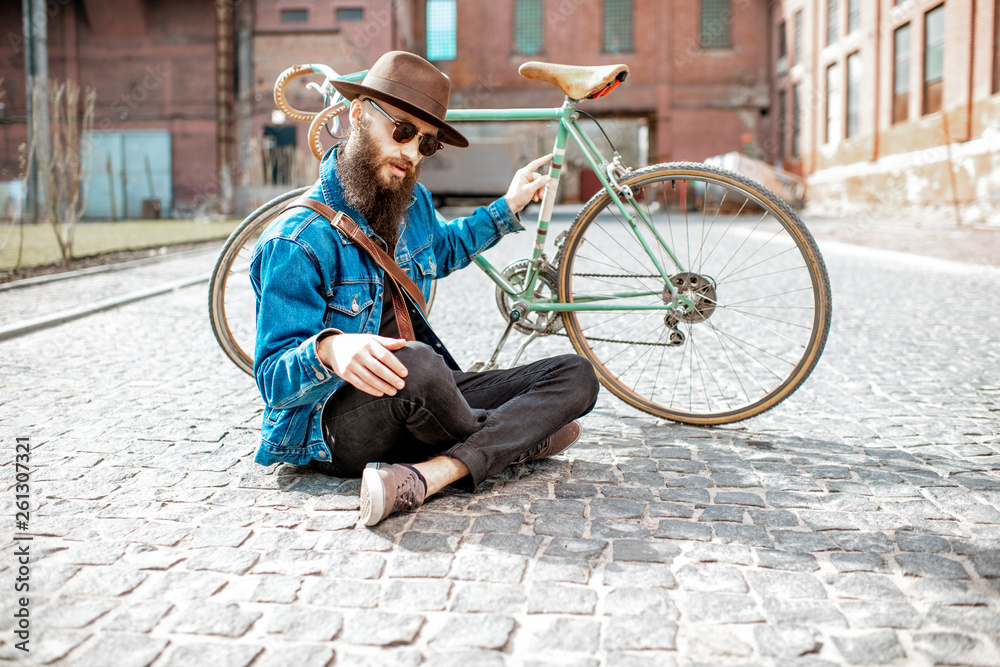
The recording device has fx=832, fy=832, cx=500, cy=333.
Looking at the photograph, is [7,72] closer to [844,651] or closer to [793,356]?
[793,356]

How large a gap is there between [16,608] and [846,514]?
7.09 feet

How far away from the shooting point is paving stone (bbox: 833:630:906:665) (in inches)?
64.9

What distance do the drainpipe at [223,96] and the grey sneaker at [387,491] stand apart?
28631 millimetres

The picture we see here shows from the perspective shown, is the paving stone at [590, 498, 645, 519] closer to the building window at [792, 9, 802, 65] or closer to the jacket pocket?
the jacket pocket

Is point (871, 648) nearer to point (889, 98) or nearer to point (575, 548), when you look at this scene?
point (575, 548)

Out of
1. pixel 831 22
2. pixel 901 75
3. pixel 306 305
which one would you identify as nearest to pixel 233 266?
pixel 306 305

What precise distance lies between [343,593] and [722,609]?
0.86 m

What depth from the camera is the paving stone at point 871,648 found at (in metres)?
1.65

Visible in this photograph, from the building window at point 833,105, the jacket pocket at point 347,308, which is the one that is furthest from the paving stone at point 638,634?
the building window at point 833,105

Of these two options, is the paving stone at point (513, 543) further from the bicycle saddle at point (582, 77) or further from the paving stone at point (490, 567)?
the bicycle saddle at point (582, 77)

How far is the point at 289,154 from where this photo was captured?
66.7ft

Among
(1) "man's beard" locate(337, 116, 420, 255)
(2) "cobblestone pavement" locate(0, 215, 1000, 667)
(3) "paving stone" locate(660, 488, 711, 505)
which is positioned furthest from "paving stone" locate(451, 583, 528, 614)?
(1) "man's beard" locate(337, 116, 420, 255)

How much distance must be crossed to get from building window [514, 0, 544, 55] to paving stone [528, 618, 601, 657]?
107 feet

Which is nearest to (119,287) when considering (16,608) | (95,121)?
(16,608)
